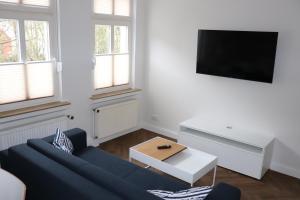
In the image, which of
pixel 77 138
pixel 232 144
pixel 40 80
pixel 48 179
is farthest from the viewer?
pixel 232 144

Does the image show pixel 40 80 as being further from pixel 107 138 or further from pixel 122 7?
pixel 122 7

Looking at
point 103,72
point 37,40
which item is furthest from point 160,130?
point 37,40

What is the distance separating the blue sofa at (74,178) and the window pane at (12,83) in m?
0.84

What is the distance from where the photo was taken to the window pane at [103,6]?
168 inches

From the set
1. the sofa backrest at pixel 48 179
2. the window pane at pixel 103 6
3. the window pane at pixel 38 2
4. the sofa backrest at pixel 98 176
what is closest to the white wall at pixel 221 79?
the window pane at pixel 103 6

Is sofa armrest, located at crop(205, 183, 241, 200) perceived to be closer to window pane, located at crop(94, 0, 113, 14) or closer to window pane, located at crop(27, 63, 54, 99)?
window pane, located at crop(27, 63, 54, 99)

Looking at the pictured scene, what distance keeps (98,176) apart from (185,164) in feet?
4.23

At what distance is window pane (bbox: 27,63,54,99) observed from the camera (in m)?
3.63

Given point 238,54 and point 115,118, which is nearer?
point 238,54

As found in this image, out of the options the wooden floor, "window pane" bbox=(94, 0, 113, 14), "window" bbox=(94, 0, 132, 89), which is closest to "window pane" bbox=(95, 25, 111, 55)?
"window" bbox=(94, 0, 132, 89)

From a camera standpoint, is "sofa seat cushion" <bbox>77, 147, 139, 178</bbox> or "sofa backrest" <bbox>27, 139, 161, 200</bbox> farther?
"sofa seat cushion" <bbox>77, 147, 139, 178</bbox>

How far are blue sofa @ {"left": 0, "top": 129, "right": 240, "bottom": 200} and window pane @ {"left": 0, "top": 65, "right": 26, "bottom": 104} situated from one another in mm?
841

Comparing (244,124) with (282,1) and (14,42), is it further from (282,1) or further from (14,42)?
(14,42)

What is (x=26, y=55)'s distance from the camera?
139 inches
